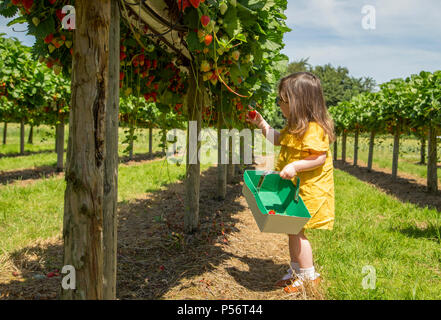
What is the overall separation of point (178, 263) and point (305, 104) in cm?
187

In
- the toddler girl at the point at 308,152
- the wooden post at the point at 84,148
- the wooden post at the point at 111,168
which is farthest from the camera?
the toddler girl at the point at 308,152

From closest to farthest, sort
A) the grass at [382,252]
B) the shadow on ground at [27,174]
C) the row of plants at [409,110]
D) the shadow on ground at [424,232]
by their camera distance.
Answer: the grass at [382,252] → the shadow on ground at [424,232] → the row of plants at [409,110] → the shadow on ground at [27,174]

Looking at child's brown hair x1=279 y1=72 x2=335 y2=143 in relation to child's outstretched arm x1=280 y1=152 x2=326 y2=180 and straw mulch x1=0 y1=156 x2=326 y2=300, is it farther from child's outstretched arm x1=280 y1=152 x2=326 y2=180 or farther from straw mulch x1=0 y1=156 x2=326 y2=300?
straw mulch x1=0 y1=156 x2=326 y2=300

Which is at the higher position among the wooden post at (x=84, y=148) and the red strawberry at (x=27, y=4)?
the red strawberry at (x=27, y=4)

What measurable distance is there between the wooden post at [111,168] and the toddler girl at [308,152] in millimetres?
1230

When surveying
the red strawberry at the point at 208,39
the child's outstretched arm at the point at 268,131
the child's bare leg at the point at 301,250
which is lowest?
the child's bare leg at the point at 301,250

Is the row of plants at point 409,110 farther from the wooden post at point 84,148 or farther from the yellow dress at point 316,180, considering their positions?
the wooden post at point 84,148

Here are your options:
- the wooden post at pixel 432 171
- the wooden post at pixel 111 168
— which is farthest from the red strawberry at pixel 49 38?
the wooden post at pixel 432 171

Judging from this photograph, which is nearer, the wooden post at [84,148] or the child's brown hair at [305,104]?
the wooden post at [84,148]

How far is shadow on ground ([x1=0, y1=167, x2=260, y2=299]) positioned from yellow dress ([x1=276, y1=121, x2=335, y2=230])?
30.5 inches

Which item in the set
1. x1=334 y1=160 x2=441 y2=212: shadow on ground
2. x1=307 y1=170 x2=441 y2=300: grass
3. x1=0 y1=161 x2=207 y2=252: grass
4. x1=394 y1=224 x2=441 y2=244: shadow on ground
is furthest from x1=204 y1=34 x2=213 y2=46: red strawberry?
x1=334 y1=160 x2=441 y2=212: shadow on ground

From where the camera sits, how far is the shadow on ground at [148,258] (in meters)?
2.29

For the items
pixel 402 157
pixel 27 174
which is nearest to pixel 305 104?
pixel 27 174

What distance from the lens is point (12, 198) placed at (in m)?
5.22
